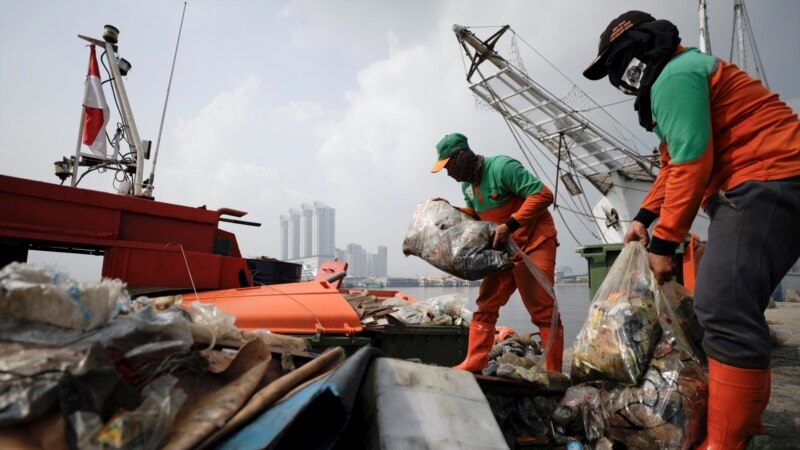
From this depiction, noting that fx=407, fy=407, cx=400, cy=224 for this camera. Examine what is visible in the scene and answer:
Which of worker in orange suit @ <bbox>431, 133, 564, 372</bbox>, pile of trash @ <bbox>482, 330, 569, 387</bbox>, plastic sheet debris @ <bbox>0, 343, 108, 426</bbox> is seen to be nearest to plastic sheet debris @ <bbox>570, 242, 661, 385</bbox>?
pile of trash @ <bbox>482, 330, 569, 387</bbox>

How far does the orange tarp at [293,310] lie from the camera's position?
8.89ft

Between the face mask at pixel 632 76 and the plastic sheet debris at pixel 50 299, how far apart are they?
224cm

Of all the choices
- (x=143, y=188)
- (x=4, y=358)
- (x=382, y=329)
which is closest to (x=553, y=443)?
(x=382, y=329)

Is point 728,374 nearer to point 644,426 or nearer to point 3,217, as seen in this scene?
point 644,426

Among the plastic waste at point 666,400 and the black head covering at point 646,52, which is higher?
the black head covering at point 646,52

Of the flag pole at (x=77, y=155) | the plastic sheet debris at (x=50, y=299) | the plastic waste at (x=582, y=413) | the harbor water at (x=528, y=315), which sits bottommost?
the harbor water at (x=528, y=315)

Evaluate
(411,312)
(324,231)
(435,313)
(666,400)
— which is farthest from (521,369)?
(324,231)

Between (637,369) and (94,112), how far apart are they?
744cm

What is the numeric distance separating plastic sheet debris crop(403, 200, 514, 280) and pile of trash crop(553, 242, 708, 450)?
73 cm

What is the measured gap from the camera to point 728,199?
1.59 metres

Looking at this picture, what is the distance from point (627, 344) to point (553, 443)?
0.61m

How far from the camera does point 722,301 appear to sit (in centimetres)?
149

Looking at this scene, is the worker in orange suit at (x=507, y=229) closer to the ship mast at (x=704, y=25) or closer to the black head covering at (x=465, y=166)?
the black head covering at (x=465, y=166)

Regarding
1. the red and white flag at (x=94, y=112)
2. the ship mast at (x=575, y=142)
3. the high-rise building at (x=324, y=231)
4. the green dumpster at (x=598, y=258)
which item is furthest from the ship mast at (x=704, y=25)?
the high-rise building at (x=324, y=231)
